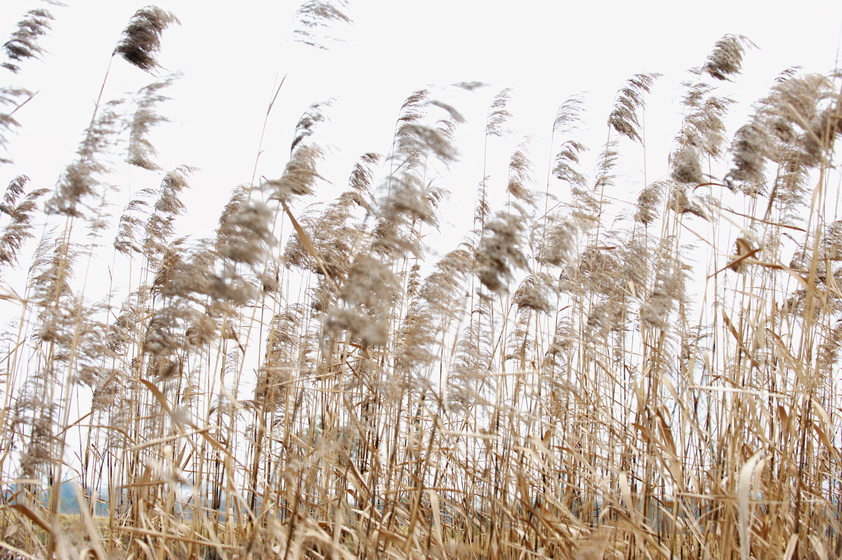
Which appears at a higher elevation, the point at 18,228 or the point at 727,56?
the point at 727,56

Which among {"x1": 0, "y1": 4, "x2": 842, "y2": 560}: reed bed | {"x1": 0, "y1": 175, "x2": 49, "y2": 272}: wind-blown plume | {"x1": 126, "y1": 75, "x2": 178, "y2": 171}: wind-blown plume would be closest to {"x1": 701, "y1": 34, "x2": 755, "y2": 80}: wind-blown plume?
{"x1": 0, "y1": 4, "x2": 842, "y2": 560}: reed bed

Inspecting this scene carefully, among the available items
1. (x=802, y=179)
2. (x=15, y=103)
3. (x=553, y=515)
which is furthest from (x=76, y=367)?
(x=802, y=179)

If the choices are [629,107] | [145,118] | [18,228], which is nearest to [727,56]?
[629,107]

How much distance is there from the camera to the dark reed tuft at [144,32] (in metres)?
3.04

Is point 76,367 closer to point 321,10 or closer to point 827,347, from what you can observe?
point 321,10

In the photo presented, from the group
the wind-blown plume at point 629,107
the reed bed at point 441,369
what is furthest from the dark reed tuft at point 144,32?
the wind-blown plume at point 629,107

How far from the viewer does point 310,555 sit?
293 centimetres

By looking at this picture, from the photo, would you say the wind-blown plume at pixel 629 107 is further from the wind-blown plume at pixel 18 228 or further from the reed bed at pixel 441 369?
the wind-blown plume at pixel 18 228

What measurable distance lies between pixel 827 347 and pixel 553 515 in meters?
2.25

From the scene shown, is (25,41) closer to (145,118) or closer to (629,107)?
(145,118)

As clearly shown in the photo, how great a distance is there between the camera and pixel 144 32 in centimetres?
304

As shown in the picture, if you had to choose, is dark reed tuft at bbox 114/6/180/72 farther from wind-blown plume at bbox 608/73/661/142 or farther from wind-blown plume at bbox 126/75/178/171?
wind-blown plume at bbox 608/73/661/142

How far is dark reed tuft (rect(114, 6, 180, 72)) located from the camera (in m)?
3.04

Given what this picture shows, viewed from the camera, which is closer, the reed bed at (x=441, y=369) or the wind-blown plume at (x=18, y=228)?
the reed bed at (x=441, y=369)
